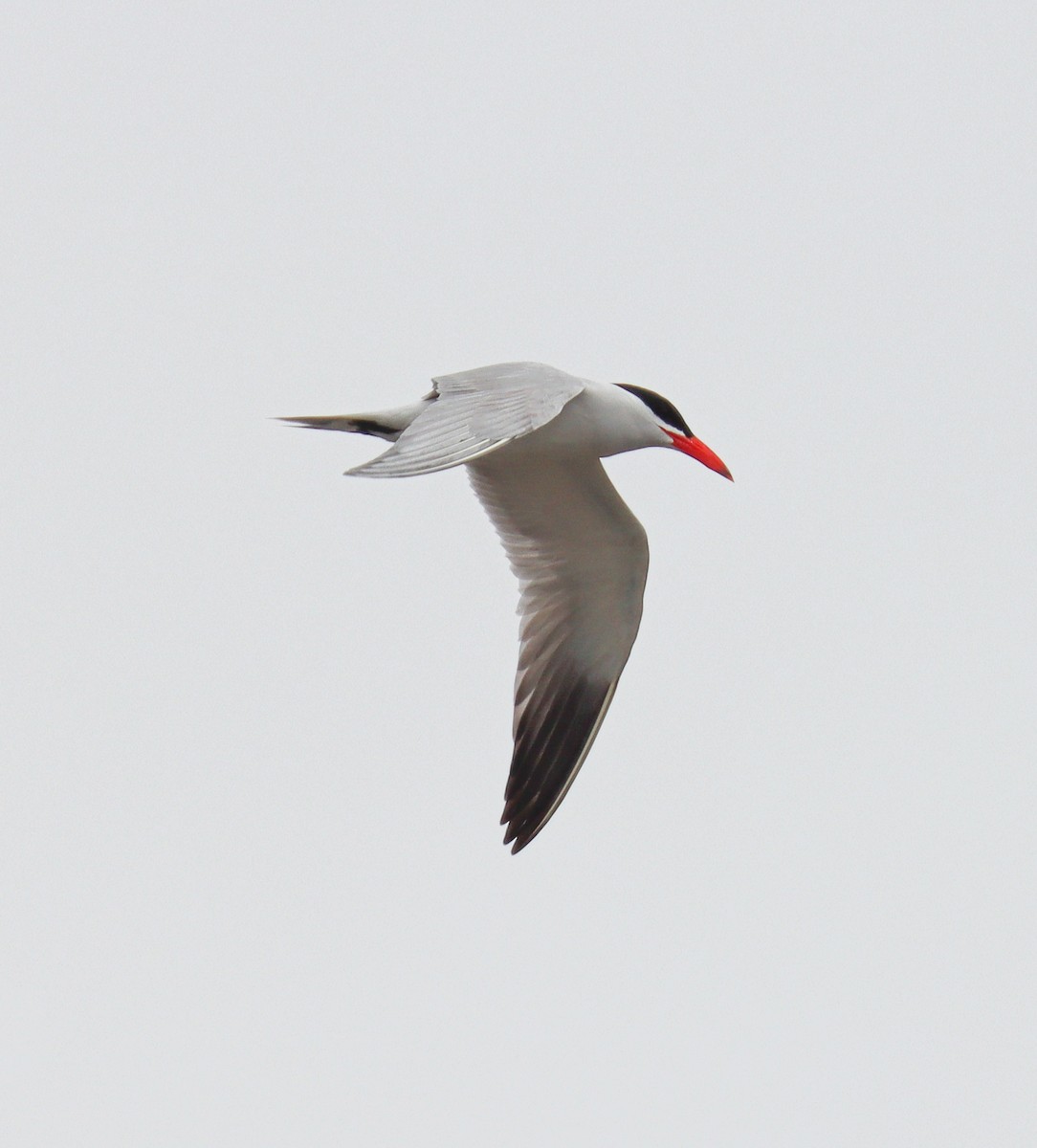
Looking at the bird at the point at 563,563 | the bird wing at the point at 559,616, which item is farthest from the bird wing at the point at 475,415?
the bird wing at the point at 559,616

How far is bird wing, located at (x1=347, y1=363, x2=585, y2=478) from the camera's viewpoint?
296 inches

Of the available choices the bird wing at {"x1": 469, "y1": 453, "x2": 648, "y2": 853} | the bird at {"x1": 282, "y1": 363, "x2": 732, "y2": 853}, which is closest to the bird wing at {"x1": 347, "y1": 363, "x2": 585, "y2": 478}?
the bird at {"x1": 282, "y1": 363, "x2": 732, "y2": 853}

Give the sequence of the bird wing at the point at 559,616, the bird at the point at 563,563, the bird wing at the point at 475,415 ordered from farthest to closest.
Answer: the bird wing at the point at 559,616 < the bird at the point at 563,563 < the bird wing at the point at 475,415

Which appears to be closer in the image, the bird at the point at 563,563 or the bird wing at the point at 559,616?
the bird at the point at 563,563

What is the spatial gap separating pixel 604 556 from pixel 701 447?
121 cm

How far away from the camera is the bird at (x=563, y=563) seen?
9945 mm

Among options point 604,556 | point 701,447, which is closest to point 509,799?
point 604,556

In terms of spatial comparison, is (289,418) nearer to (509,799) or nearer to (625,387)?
(625,387)

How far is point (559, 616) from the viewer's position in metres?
11.3

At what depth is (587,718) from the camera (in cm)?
1116

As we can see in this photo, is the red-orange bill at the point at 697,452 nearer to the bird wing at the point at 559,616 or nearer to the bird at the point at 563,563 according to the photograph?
the bird at the point at 563,563

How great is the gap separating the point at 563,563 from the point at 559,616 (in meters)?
0.34

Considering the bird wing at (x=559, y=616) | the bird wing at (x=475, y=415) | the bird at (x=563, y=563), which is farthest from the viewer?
the bird wing at (x=559, y=616)

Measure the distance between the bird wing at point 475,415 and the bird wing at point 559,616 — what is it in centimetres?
150
